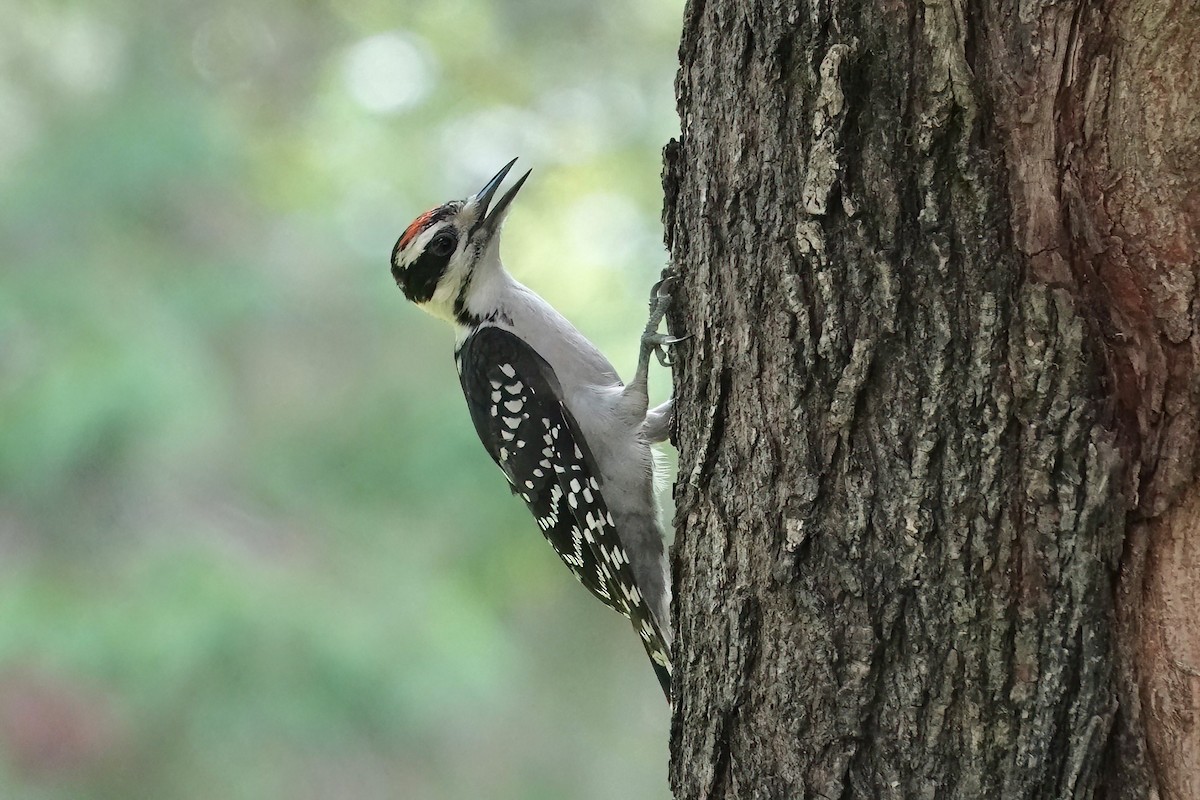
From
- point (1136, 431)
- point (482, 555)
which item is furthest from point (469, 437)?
point (1136, 431)

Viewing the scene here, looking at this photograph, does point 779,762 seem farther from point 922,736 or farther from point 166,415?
point 166,415

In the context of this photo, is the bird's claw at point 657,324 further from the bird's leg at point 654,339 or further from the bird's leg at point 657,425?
the bird's leg at point 657,425

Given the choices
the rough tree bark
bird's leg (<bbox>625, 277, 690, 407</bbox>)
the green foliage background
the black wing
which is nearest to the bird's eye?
the black wing

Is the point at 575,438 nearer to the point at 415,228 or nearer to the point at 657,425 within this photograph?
the point at 657,425

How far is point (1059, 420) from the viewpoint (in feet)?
4.31

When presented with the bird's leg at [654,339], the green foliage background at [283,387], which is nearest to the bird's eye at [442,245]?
the bird's leg at [654,339]

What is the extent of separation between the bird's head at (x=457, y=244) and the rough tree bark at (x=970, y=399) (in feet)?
4.93

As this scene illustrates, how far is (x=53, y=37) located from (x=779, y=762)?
439cm

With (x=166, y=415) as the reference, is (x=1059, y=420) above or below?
below

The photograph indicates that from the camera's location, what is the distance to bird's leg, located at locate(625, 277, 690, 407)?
86.9 inches

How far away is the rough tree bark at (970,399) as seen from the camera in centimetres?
129

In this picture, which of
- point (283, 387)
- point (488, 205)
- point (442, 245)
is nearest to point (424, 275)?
point (442, 245)

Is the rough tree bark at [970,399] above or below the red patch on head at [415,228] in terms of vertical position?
below

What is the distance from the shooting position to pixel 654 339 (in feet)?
7.72
